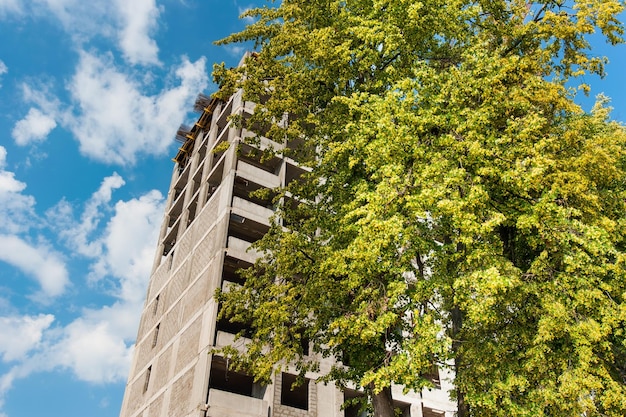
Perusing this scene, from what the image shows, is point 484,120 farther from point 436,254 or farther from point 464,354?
point 464,354

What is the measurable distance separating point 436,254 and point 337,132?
4.49m

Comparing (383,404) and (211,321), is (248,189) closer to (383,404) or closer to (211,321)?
(211,321)

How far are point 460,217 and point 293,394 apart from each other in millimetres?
18612

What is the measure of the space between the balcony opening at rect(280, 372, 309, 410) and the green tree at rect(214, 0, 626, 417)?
10.9m

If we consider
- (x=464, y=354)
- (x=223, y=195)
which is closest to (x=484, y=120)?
(x=464, y=354)

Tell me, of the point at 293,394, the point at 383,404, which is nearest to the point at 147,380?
the point at 293,394

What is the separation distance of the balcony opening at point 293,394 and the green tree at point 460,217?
10.9m

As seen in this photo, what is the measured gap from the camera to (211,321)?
73.8 ft

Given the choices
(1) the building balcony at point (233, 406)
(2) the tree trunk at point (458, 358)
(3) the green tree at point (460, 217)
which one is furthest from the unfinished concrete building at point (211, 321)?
(2) the tree trunk at point (458, 358)

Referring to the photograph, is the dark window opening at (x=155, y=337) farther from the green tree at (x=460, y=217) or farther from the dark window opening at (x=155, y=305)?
the green tree at (x=460, y=217)

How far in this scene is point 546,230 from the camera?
33.7 feet

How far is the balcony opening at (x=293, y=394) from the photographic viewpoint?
76.2ft

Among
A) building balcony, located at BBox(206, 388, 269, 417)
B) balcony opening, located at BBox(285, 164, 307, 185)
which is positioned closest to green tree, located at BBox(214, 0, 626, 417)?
building balcony, located at BBox(206, 388, 269, 417)

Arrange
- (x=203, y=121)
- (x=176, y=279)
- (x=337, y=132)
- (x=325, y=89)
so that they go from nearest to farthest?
1. (x=337, y=132)
2. (x=325, y=89)
3. (x=176, y=279)
4. (x=203, y=121)
